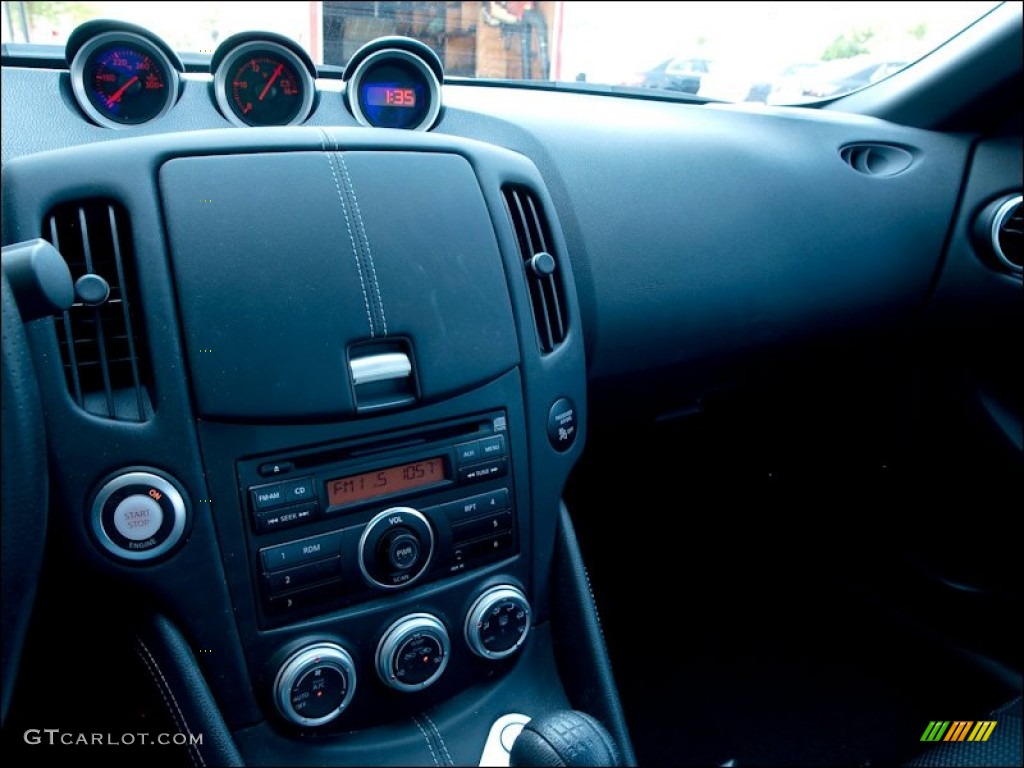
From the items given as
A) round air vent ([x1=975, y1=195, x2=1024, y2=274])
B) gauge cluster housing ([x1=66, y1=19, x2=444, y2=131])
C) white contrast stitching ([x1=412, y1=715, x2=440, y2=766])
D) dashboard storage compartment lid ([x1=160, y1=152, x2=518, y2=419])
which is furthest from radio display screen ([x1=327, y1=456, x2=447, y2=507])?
round air vent ([x1=975, y1=195, x2=1024, y2=274])

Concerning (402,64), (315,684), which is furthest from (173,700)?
(402,64)

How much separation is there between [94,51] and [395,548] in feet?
2.74

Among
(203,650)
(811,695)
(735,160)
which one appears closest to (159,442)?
(203,650)

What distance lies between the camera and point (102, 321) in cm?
101

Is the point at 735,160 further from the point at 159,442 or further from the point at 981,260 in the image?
the point at 159,442

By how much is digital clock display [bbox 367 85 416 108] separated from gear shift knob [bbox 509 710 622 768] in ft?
3.29

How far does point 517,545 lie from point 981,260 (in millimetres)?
1365

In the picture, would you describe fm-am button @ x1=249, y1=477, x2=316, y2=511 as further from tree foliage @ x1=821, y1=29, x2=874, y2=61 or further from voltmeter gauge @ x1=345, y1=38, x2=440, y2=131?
tree foliage @ x1=821, y1=29, x2=874, y2=61

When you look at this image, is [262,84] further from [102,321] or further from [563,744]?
[563,744]

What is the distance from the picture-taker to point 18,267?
0.66 metres

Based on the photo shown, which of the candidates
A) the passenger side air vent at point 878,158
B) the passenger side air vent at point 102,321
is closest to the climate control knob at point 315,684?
the passenger side air vent at point 102,321

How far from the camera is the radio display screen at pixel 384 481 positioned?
1103mm

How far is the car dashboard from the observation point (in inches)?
39.5

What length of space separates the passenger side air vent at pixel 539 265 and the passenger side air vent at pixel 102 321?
1.80ft
